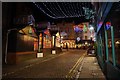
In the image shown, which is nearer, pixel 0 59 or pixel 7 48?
pixel 0 59

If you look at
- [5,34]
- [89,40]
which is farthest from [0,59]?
[89,40]

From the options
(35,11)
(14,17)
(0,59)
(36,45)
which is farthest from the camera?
(36,45)

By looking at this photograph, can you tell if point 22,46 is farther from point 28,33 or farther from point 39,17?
point 39,17

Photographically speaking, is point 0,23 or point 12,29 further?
point 12,29

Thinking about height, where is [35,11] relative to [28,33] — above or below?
above

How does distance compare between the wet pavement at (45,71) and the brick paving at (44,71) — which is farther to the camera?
the brick paving at (44,71)

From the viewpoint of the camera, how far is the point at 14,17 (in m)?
18.8

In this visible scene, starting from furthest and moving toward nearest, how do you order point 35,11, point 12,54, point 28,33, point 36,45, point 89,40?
1. point 89,40
2. point 36,45
3. point 35,11
4. point 28,33
5. point 12,54

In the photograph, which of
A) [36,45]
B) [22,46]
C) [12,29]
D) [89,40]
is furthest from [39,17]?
[89,40]

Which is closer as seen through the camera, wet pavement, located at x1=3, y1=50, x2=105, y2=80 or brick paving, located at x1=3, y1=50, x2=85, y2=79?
wet pavement, located at x1=3, y1=50, x2=105, y2=80

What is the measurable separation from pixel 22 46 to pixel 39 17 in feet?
30.4

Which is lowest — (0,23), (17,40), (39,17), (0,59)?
(0,59)

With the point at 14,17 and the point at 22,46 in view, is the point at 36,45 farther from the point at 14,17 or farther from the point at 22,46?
the point at 14,17

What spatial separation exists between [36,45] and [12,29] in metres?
10.7
